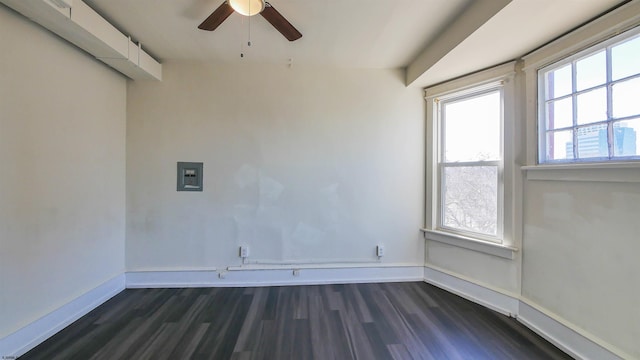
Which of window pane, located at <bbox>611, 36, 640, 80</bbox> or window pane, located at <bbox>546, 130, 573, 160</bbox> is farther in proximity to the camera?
window pane, located at <bbox>546, 130, 573, 160</bbox>

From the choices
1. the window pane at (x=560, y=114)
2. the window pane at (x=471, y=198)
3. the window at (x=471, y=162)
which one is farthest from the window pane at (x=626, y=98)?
the window pane at (x=471, y=198)

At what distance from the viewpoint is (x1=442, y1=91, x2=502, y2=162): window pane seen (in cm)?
245

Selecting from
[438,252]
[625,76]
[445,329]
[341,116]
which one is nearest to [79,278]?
[341,116]

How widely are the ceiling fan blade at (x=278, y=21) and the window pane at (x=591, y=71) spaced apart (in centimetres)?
210

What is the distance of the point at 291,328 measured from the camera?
2.04 meters

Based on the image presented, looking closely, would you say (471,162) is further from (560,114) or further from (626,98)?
(626,98)

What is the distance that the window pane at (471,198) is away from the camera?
245 centimetres

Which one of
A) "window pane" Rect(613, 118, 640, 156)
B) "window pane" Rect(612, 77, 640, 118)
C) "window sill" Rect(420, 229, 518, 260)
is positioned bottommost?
"window sill" Rect(420, 229, 518, 260)

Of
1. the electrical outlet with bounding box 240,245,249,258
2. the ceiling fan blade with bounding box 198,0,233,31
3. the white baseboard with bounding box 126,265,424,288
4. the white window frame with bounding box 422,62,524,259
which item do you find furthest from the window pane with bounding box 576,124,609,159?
the electrical outlet with bounding box 240,245,249,258

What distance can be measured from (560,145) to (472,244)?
45.0 inches

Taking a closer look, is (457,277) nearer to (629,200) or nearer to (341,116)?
(629,200)

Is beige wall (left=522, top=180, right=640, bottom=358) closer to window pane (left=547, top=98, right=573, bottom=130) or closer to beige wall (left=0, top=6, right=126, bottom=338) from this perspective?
window pane (left=547, top=98, right=573, bottom=130)

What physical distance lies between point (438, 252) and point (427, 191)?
0.71m

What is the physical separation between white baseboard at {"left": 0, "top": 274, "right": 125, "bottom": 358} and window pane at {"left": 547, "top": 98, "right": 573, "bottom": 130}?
4207 mm
